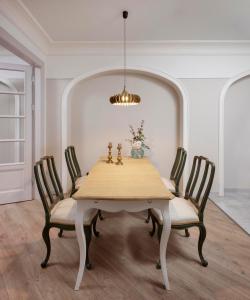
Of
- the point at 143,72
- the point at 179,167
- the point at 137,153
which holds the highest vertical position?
the point at 143,72

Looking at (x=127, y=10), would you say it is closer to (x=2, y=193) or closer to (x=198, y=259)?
(x=198, y=259)

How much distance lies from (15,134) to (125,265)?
8.91 ft

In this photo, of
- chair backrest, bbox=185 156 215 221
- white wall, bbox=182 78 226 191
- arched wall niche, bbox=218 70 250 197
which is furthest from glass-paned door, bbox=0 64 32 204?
arched wall niche, bbox=218 70 250 197

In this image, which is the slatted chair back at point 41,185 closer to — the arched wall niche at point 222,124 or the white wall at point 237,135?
the arched wall niche at point 222,124

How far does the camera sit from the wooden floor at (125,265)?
5.44 feet

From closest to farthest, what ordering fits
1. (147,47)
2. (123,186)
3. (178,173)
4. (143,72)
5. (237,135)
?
(123,186)
(178,173)
(147,47)
(143,72)
(237,135)

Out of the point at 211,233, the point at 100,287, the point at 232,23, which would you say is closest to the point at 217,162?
the point at 211,233

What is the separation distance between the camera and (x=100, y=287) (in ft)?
5.60

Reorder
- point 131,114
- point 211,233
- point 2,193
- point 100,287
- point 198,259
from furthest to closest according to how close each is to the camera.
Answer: point 131,114, point 2,193, point 211,233, point 198,259, point 100,287

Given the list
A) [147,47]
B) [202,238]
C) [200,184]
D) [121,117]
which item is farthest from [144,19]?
[202,238]

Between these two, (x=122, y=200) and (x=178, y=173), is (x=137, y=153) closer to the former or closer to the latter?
(x=178, y=173)

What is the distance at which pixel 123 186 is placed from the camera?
6.16 feet

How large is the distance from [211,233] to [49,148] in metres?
2.91

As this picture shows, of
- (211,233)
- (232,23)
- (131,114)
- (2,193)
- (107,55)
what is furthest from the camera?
(131,114)
